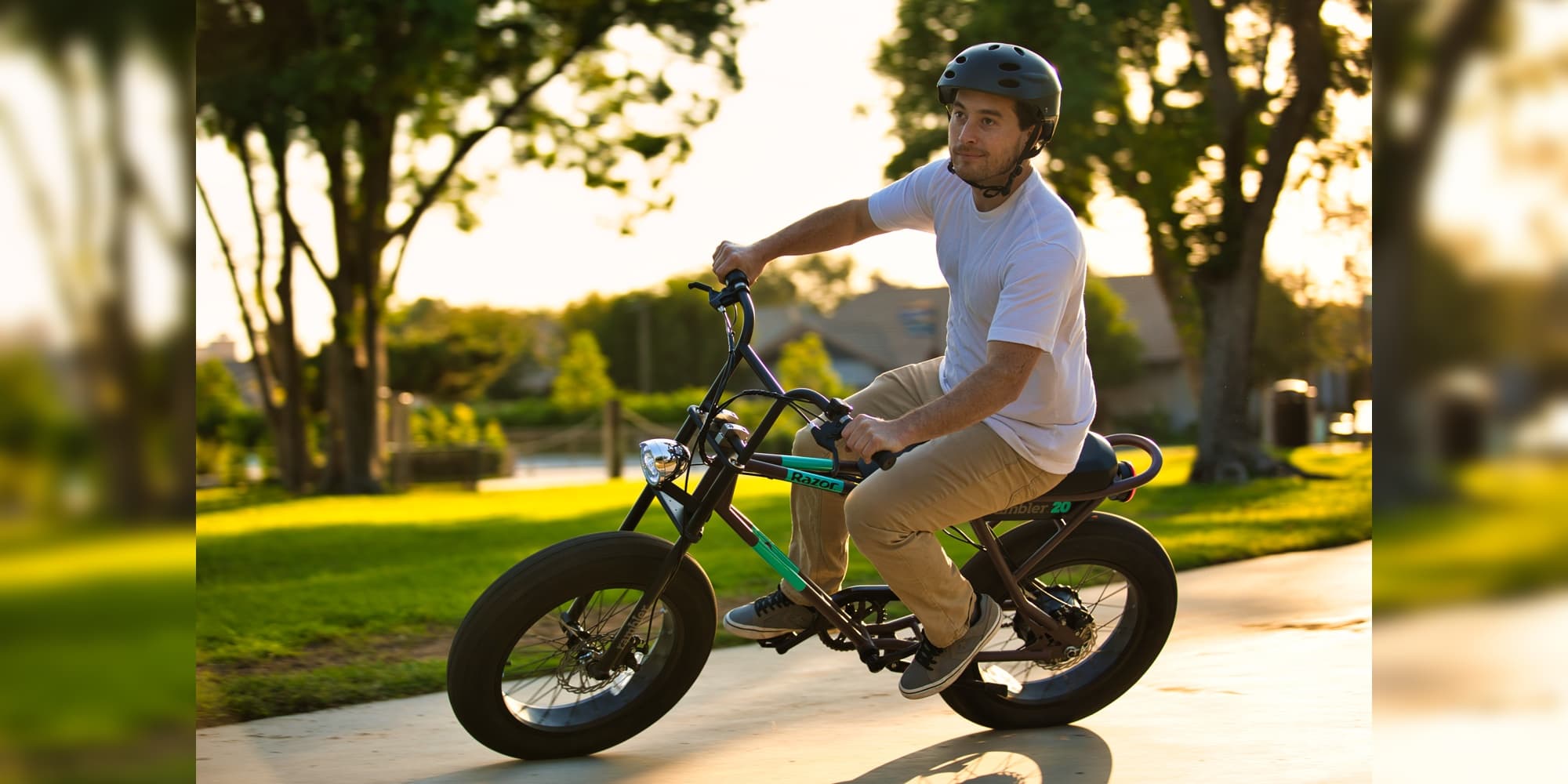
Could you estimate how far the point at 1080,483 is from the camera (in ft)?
12.2

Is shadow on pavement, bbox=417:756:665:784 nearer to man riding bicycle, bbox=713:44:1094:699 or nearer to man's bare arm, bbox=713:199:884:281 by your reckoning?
man riding bicycle, bbox=713:44:1094:699

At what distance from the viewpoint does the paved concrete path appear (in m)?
3.47

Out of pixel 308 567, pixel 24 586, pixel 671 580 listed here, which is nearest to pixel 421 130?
pixel 308 567

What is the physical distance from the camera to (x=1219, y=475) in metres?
13.3

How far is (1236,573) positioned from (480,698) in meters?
4.66

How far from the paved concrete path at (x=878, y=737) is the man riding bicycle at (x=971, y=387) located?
0.33m

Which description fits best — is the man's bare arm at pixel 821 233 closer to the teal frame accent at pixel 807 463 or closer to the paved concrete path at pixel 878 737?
the teal frame accent at pixel 807 463

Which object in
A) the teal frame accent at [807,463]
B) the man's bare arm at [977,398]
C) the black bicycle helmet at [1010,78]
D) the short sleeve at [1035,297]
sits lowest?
the teal frame accent at [807,463]

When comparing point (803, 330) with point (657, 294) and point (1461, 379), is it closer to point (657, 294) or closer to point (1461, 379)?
point (657, 294)

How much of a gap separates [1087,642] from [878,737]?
629 mm

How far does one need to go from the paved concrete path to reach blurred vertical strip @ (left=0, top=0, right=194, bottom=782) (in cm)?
218

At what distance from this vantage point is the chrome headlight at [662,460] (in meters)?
3.44

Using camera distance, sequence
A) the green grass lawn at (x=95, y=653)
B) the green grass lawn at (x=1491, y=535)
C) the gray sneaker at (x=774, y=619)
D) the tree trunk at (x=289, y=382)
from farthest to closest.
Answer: the tree trunk at (x=289, y=382) < the gray sneaker at (x=774, y=619) < the green grass lawn at (x=1491, y=535) < the green grass lawn at (x=95, y=653)

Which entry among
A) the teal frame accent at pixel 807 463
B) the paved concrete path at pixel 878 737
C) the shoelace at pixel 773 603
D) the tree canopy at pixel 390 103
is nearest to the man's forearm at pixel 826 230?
the teal frame accent at pixel 807 463
